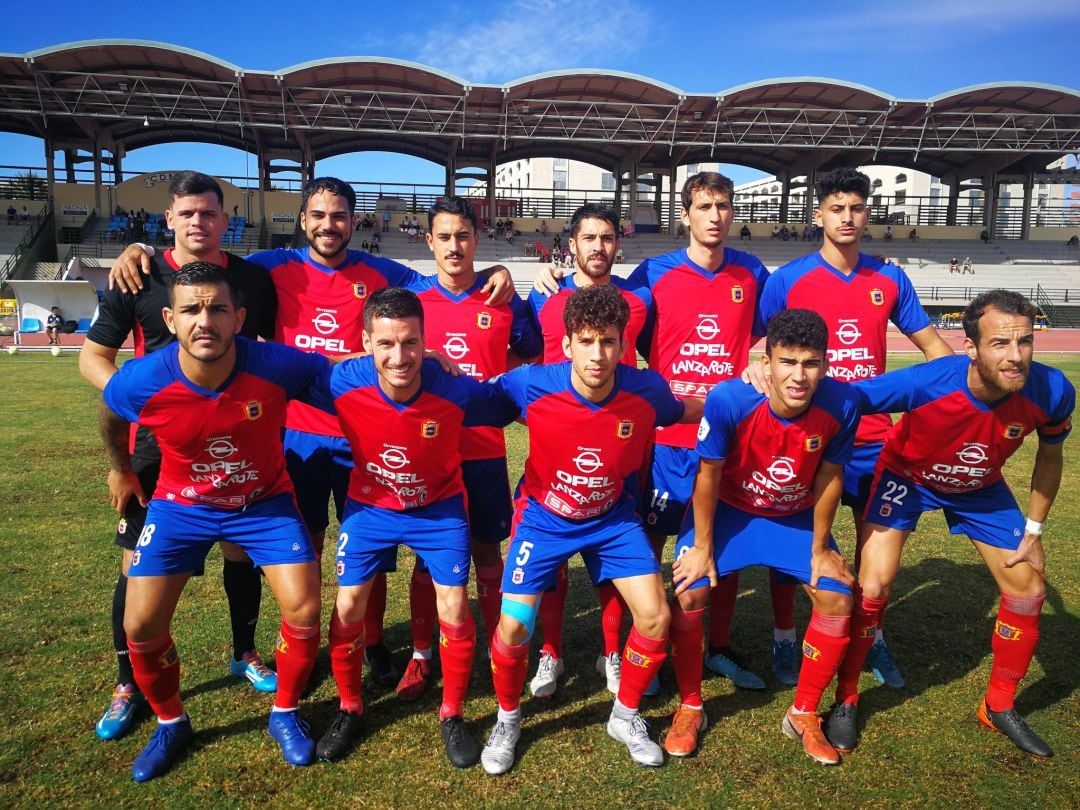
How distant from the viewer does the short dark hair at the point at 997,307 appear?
3215 millimetres

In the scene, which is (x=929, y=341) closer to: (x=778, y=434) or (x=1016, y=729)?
(x=778, y=434)

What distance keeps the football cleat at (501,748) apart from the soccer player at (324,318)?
0.84m

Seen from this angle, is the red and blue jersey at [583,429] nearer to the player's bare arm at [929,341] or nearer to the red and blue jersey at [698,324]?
the red and blue jersey at [698,324]

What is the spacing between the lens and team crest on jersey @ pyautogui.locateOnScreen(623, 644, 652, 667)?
327 cm

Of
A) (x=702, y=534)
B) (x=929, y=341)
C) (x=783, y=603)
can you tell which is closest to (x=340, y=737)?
(x=702, y=534)

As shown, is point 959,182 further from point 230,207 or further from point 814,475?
point 814,475

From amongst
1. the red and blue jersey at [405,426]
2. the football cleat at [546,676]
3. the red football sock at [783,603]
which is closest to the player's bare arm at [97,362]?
the red and blue jersey at [405,426]

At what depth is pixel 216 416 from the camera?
123 inches

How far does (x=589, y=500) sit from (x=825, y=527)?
1132 mm

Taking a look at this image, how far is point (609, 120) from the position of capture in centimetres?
3359

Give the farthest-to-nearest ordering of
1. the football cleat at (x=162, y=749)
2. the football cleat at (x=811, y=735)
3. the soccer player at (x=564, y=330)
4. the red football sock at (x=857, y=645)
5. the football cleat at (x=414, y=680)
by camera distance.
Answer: the soccer player at (x=564, y=330), the football cleat at (x=414, y=680), the red football sock at (x=857, y=645), the football cleat at (x=811, y=735), the football cleat at (x=162, y=749)

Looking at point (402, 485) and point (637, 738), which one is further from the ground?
point (402, 485)

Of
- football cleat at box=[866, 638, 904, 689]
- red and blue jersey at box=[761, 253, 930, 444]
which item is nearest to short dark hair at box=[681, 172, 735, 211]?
red and blue jersey at box=[761, 253, 930, 444]

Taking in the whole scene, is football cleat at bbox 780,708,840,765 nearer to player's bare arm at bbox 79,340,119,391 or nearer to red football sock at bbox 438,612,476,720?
red football sock at bbox 438,612,476,720
